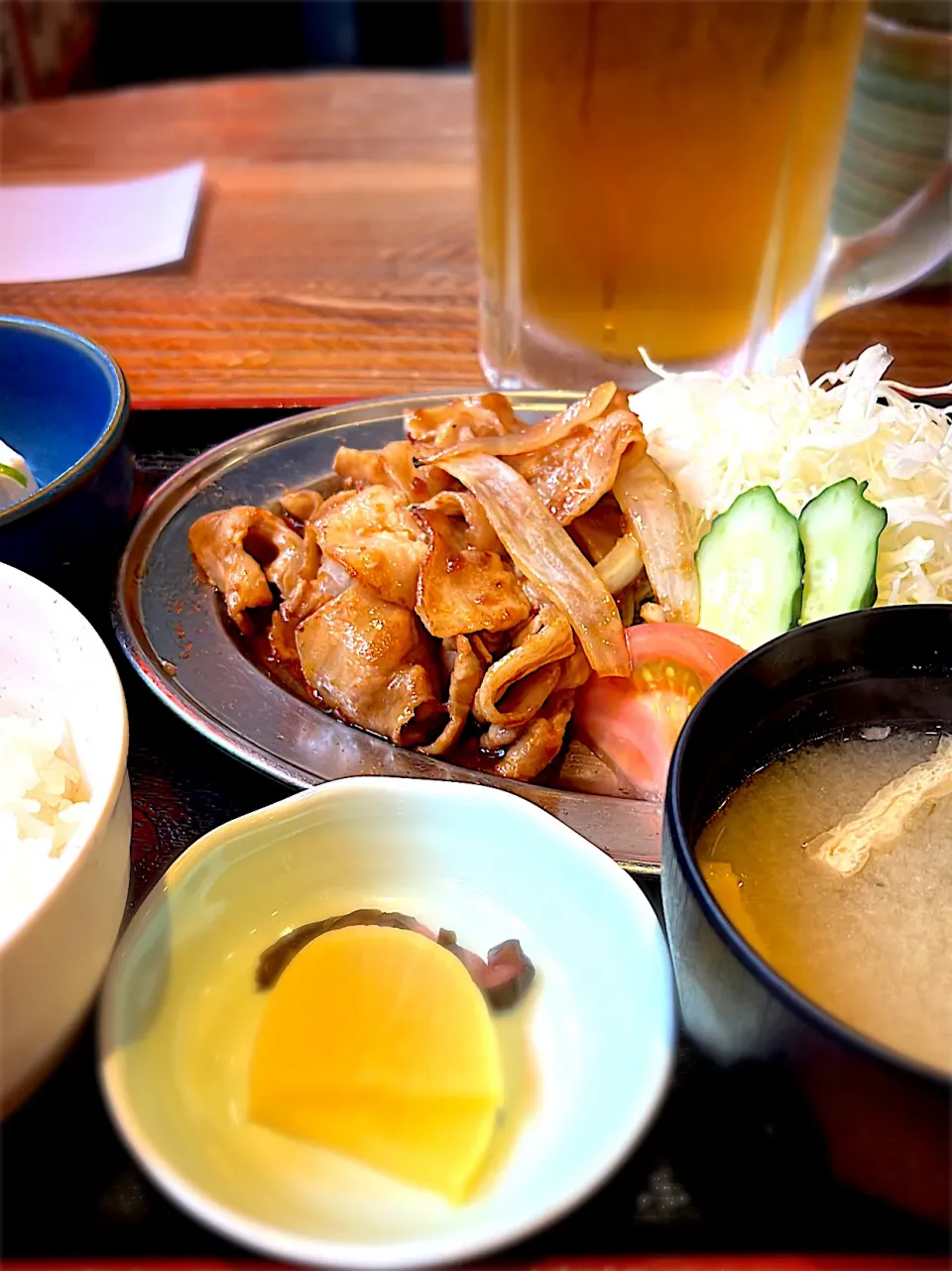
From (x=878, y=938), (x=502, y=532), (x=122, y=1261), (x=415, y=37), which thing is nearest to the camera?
(x=122, y=1261)

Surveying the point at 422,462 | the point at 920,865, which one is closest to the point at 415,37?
the point at 422,462

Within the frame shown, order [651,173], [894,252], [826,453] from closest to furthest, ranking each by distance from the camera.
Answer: [826,453], [651,173], [894,252]

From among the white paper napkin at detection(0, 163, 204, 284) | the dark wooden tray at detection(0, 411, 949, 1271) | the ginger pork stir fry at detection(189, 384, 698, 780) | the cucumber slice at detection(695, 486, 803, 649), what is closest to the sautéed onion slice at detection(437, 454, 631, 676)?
the ginger pork stir fry at detection(189, 384, 698, 780)

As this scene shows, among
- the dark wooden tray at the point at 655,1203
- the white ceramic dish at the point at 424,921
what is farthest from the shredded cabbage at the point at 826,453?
the dark wooden tray at the point at 655,1203

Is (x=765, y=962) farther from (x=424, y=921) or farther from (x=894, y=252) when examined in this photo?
(x=894, y=252)

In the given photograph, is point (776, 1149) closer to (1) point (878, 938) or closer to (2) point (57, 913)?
(1) point (878, 938)

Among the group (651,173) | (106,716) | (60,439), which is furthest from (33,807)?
(651,173)

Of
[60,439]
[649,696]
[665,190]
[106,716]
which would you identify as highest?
[665,190]
